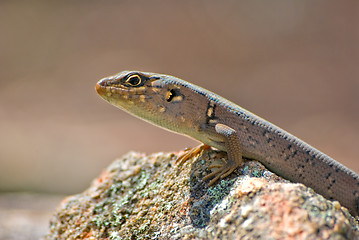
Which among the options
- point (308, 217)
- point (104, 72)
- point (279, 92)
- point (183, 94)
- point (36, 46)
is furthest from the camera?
point (36, 46)

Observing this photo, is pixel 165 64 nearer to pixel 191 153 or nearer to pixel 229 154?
pixel 191 153

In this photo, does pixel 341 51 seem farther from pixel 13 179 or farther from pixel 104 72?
pixel 13 179

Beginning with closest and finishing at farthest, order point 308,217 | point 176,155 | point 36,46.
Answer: point 308,217 → point 176,155 → point 36,46

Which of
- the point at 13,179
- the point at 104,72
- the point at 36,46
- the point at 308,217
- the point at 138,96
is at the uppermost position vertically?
the point at 36,46

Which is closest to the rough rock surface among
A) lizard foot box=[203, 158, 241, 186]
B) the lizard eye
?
lizard foot box=[203, 158, 241, 186]

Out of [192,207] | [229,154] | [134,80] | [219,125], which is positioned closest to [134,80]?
[134,80]

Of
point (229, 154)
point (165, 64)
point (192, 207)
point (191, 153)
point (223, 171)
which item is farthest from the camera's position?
point (165, 64)

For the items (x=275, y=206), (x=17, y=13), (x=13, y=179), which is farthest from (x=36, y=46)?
(x=275, y=206)

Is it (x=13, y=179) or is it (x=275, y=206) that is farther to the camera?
(x=13, y=179)
